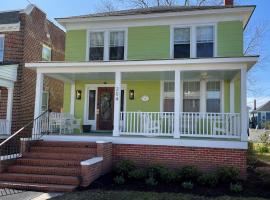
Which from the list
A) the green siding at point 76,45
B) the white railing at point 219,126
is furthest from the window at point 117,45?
the white railing at point 219,126

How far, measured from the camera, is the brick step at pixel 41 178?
8.89m

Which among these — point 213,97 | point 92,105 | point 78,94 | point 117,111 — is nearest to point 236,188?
point 117,111

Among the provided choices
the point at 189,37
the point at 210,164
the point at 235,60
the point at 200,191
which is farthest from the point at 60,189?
the point at 189,37

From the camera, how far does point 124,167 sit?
392 inches

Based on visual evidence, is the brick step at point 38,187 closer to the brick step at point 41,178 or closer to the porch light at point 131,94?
the brick step at point 41,178

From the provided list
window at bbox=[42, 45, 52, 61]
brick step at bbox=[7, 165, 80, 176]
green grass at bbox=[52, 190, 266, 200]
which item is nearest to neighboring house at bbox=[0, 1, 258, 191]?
brick step at bbox=[7, 165, 80, 176]

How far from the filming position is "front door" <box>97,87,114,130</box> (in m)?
14.5

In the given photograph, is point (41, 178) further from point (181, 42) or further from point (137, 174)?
point (181, 42)

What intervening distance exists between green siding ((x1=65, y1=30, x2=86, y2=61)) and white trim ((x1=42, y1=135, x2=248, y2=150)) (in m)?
4.55

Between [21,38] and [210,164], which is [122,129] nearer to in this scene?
[210,164]

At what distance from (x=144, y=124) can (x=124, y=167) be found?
2031 millimetres

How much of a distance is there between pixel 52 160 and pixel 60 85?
11349 mm

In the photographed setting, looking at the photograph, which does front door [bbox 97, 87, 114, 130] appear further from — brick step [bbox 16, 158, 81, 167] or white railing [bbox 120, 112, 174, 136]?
brick step [bbox 16, 158, 81, 167]

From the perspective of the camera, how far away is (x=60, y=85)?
20.7 m
